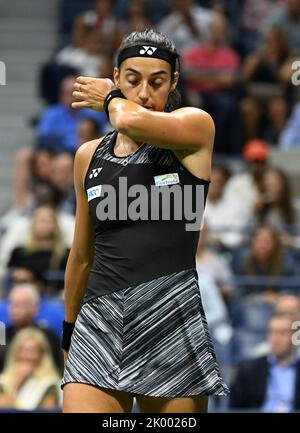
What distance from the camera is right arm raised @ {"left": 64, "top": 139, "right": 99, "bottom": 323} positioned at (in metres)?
4.39

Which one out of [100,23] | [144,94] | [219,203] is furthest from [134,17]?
[144,94]

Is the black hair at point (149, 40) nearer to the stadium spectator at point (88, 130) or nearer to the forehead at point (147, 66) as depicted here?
the forehead at point (147, 66)

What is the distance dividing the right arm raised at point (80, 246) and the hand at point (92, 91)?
13 cm

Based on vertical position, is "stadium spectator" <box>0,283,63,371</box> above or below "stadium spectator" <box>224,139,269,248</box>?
below

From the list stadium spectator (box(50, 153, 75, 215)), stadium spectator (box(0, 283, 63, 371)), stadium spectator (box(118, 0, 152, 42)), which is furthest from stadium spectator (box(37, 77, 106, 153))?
stadium spectator (box(0, 283, 63, 371))

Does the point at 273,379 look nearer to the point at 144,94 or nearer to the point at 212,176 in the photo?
the point at 212,176

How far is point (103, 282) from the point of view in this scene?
169 inches

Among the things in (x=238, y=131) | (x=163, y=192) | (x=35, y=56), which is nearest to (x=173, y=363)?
(x=163, y=192)

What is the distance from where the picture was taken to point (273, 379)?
294 inches

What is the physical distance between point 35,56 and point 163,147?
8859 mm

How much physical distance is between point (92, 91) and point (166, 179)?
47 cm

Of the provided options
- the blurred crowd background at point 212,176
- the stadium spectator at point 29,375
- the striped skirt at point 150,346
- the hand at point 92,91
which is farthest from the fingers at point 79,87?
the stadium spectator at point 29,375

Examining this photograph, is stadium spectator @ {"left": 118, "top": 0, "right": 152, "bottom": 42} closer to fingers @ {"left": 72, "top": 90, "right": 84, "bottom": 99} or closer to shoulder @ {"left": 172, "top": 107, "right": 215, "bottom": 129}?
fingers @ {"left": 72, "top": 90, "right": 84, "bottom": 99}

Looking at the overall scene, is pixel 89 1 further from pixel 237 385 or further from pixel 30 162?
pixel 237 385
